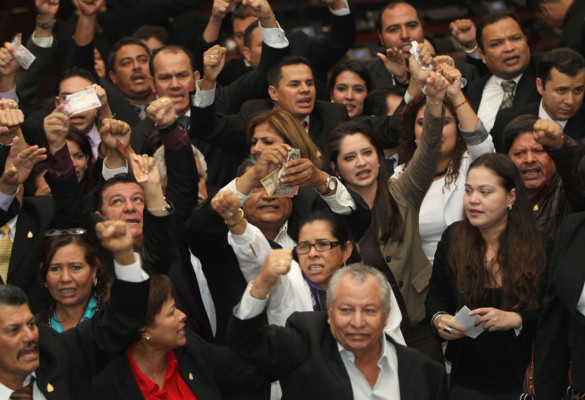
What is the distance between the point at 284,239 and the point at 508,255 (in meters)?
1.06

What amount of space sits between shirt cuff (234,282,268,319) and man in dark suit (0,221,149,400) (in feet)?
1.44

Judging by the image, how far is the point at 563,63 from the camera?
18.5 feet

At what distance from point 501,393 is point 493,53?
2321 millimetres

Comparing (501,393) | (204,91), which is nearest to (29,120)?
(204,91)

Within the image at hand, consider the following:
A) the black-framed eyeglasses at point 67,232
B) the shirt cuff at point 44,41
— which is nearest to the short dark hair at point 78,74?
the shirt cuff at point 44,41

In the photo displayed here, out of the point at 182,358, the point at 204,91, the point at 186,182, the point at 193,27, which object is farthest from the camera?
the point at 193,27

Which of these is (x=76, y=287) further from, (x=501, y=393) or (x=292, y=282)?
(x=501, y=393)

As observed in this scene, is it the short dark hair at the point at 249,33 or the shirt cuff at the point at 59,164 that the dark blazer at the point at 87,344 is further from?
the short dark hair at the point at 249,33

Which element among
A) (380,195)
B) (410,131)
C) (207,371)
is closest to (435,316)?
(380,195)

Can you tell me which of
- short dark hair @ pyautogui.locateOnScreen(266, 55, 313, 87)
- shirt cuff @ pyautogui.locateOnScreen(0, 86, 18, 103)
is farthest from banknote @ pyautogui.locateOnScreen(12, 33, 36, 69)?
short dark hair @ pyautogui.locateOnScreen(266, 55, 313, 87)

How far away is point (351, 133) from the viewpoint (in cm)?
545

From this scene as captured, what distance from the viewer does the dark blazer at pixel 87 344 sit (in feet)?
13.5

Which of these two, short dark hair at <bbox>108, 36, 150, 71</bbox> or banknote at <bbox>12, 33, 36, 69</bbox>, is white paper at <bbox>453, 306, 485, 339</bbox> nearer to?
banknote at <bbox>12, 33, 36, 69</bbox>

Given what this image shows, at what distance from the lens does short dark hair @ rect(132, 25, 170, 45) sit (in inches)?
311
